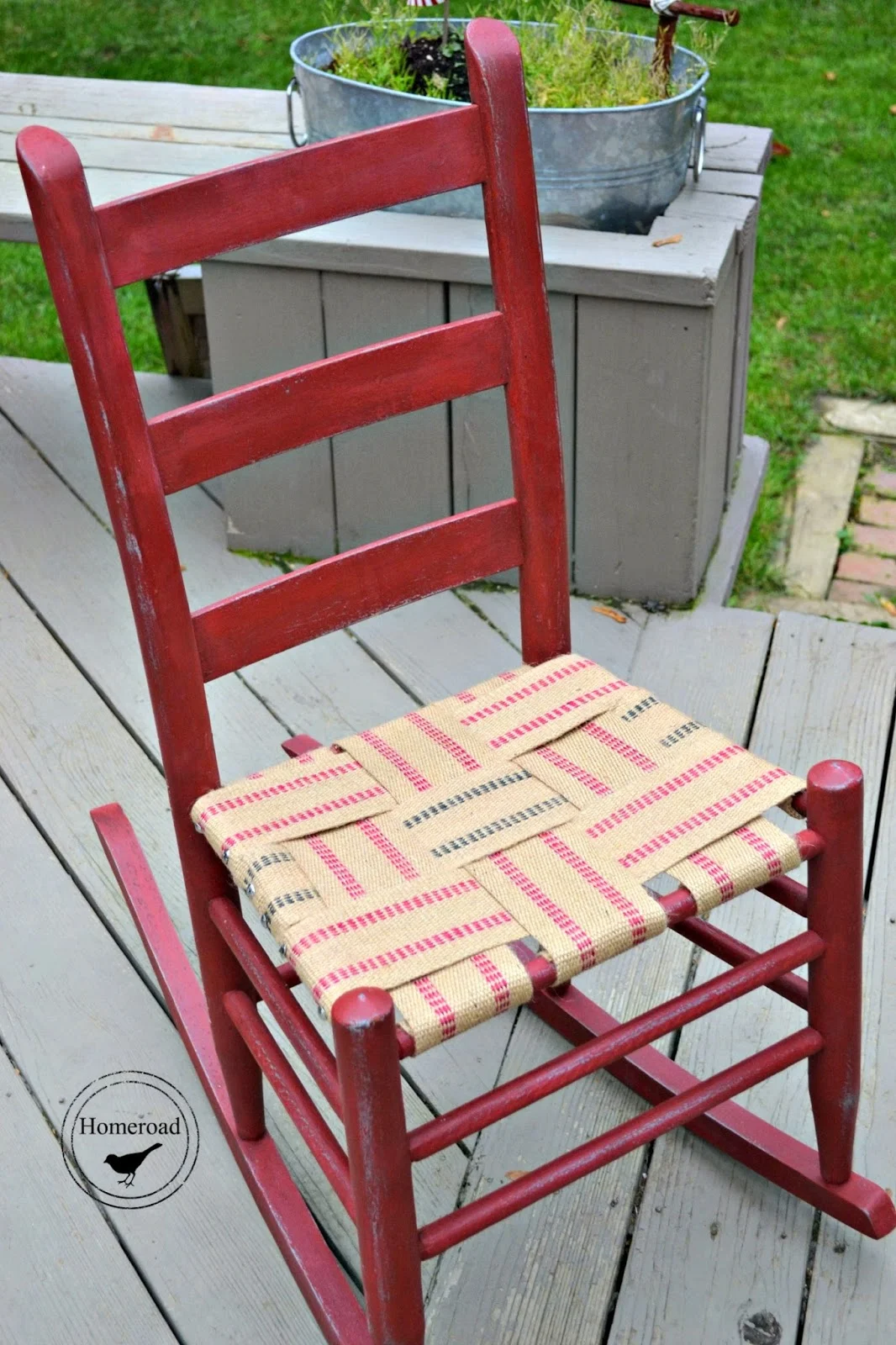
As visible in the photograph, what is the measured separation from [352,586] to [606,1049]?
448 millimetres

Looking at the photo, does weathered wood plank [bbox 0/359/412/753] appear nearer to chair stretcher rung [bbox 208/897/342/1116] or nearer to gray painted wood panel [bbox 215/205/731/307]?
gray painted wood panel [bbox 215/205/731/307]

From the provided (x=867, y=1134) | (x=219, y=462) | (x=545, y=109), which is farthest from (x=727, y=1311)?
(x=545, y=109)

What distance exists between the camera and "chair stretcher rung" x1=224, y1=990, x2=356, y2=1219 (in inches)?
42.1

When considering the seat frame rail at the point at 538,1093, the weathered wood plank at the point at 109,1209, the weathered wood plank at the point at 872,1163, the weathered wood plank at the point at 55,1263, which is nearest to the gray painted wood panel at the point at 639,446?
the weathered wood plank at the point at 872,1163

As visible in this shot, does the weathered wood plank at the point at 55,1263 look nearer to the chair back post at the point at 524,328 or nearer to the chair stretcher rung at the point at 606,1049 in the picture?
the chair stretcher rung at the point at 606,1049

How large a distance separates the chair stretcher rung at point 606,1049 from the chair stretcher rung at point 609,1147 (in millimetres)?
59

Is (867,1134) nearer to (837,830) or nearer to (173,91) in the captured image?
(837,830)

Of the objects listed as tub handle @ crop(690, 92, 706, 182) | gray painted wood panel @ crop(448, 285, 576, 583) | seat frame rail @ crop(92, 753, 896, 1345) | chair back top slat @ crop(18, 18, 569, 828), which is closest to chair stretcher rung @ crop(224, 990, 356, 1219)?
seat frame rail @ crop(92, 753, 896, 1345)

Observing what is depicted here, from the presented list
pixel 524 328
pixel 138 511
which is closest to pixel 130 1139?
pixel 138 511

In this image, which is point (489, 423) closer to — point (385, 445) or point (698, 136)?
point (385, 445)

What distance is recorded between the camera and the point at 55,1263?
1300mm

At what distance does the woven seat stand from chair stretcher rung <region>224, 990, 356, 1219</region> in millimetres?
135

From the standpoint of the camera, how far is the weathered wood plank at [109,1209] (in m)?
1.26

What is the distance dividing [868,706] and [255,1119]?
102 cm
